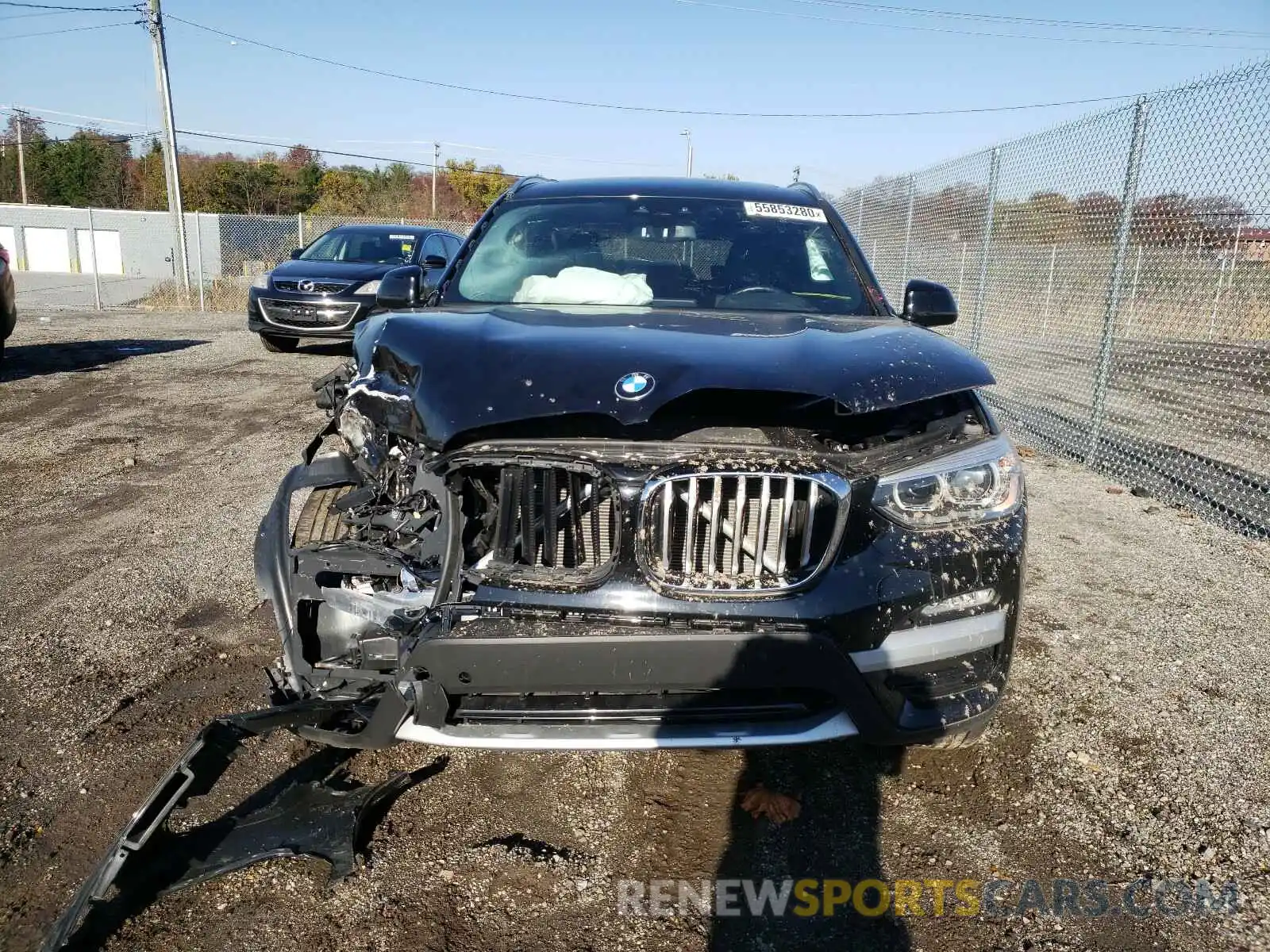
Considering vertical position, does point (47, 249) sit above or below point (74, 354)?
above

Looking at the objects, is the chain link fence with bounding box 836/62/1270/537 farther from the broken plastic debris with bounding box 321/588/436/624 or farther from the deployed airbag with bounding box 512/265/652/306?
the broken plastic debris with bounding box 321/588/436/624

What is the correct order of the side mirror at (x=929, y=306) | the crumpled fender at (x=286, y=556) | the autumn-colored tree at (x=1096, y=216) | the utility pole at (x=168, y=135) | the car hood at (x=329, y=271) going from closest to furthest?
1. the crumpled fender at (x=286, y=556)
2. the side mirror at (x=929, y=306)
3. the autumn-colored tree at (x=1096, y=216)
4. the car hood at (x=329, y=271)
5. the utility pole at (x=168, y=135)

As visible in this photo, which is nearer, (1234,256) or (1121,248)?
(1234,256)

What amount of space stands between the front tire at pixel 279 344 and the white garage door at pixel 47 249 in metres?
34.6

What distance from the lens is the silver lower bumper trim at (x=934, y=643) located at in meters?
2.09

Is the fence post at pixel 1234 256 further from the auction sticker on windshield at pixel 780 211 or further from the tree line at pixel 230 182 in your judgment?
the tree line at pixel 230 182

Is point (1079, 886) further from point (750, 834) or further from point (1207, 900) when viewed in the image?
point (750, 834)

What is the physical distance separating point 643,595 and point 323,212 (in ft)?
144

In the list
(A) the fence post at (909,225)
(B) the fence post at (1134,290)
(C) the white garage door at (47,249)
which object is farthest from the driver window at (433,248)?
(C) the white garage door at (47,249)

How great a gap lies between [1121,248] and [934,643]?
5463 mm

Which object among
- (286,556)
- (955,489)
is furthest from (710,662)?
(286,556)

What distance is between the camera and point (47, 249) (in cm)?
3994

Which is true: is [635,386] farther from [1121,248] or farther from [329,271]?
[329,271]

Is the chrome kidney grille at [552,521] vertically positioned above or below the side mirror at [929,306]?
below
